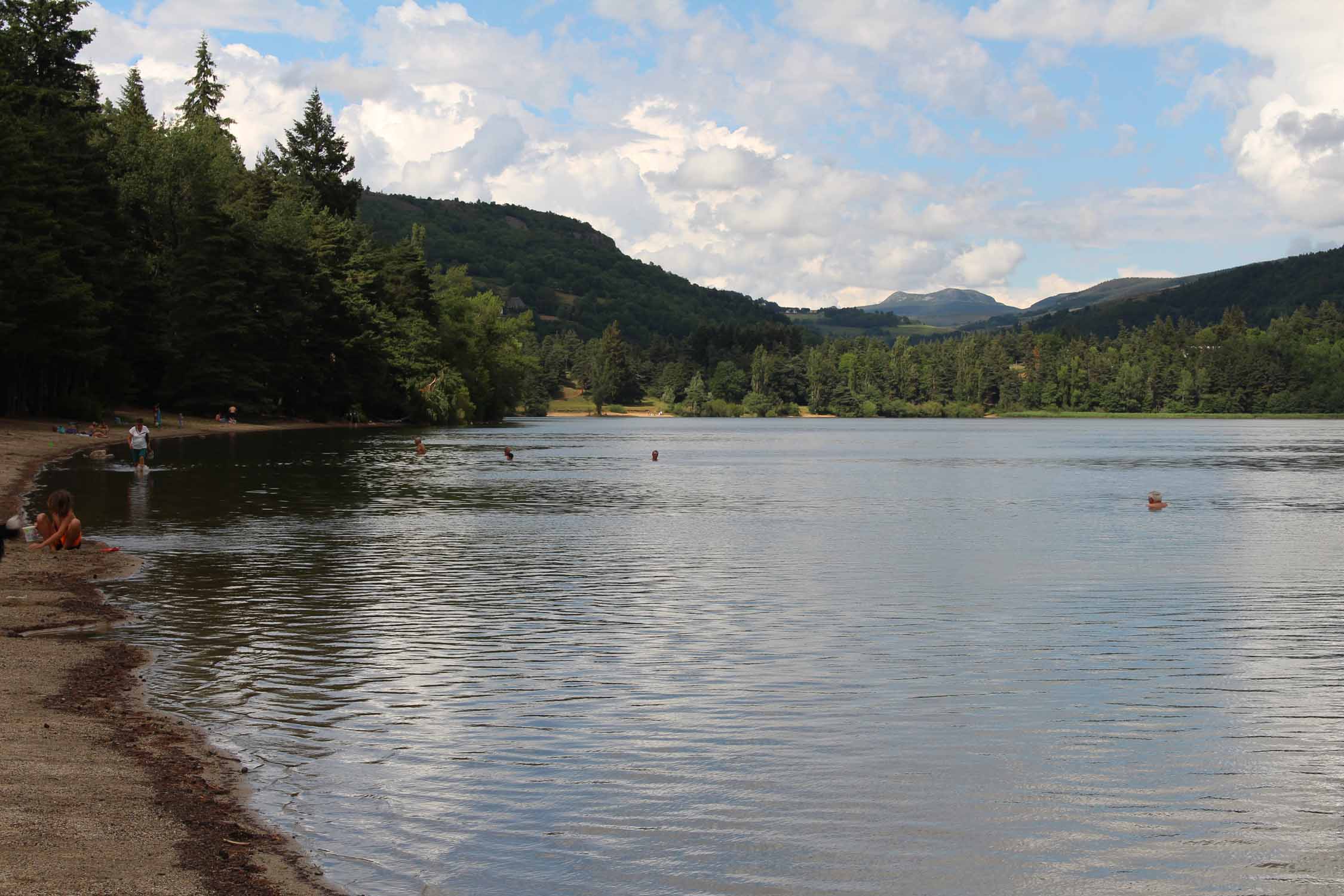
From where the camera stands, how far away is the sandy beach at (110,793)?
28.2 ft

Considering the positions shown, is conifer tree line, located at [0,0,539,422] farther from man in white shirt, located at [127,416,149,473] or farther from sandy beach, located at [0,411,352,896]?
sandy beach, located at [0,411,352,896]

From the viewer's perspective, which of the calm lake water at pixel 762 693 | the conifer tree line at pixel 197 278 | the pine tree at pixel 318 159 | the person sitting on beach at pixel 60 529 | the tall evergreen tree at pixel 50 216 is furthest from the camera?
the pine tree at pixel 318 159

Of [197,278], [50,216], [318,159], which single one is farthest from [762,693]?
[318,159]

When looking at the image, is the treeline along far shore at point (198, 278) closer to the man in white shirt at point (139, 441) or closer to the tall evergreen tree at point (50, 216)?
the tall evergreen tree at point (50, 216)

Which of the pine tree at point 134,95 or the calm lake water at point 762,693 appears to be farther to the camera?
the pine tree at point 134,95

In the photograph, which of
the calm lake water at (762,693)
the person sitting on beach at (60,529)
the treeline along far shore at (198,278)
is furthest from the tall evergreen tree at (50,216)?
the person sitting on beach at (60,529)

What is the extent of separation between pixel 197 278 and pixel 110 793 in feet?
318

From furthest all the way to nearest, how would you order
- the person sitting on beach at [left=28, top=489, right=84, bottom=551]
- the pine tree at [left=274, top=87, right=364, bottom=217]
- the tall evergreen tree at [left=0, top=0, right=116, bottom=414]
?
the pine tree at [left=274, top=87, right=364, bottom=217] < the tall evergreen tree at [left=0, top=0, right=116, bottom=414] < the person sitting on beach at [left=28, top=489, right=84, bottom=551]

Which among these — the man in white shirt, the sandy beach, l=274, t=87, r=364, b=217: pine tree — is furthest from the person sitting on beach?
l=274, t=87, r=364, b=217: pine tree

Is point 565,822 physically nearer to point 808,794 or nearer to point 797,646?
point 808,794

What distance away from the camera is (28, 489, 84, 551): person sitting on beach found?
26.1m

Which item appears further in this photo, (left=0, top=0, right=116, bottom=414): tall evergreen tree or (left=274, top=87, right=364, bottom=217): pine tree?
(left=274, top=87, right=364, bottom=217): pine tree

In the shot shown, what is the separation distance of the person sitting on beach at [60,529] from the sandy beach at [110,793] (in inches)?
320

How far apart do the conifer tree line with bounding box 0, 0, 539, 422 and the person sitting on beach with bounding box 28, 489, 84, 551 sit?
42.2 meters
